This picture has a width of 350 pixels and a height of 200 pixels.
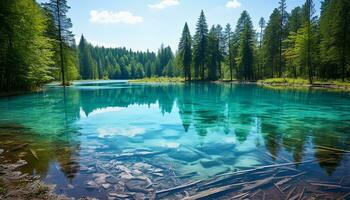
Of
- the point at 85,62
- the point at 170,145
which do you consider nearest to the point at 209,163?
the point at 170,145

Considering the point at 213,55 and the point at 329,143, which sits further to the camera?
the point at 213,55

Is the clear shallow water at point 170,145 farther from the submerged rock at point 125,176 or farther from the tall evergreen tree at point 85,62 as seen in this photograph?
the tall evergreen tree at point 85,62

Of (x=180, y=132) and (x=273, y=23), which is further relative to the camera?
(x=273, y=23)

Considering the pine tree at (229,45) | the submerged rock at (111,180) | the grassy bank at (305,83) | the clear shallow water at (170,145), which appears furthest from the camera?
the pine tree at (229,45)

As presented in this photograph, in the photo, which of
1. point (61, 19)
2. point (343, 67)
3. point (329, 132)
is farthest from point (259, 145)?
point (61, 19)

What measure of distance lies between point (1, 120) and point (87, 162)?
9154 mm

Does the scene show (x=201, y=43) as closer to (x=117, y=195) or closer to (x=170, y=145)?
(x=170, y=145)

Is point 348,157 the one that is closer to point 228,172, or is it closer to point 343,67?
point 228,172

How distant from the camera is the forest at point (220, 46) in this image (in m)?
25.8

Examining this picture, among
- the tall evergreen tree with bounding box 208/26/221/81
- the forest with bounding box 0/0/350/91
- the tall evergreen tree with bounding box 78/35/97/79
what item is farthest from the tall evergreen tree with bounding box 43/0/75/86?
the tall evergreen tree with bounding box 78/35/97/79

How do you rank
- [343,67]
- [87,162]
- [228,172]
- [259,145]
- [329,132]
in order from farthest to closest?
[343,67] < [329,132] < [259,145] < [87,162] < [228,172]

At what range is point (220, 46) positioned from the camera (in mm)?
67625

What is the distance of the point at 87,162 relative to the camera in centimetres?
713

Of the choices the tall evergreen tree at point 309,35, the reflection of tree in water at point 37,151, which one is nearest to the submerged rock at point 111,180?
the reflection of tree in water at point 37,151
